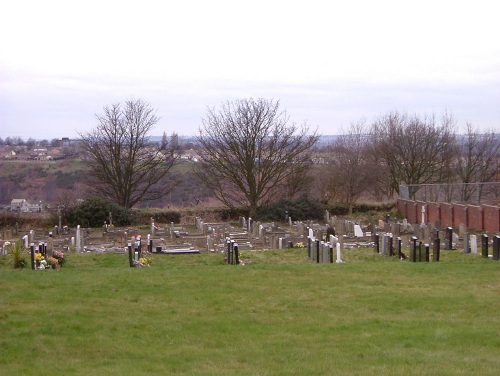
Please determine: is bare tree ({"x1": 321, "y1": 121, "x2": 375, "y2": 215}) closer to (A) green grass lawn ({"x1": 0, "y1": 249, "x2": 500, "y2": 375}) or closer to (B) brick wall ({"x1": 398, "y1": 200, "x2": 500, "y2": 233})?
(B) brick wall ({"x1": 398, "y1": 200, "x2": 500, "y2": 233})

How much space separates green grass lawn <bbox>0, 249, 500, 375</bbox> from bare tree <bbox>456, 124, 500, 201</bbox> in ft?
115

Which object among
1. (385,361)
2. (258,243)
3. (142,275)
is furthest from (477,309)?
(258,243)

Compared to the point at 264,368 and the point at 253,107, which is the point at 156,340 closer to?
the point at 264,368

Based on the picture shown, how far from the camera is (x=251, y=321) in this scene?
34.9 feet

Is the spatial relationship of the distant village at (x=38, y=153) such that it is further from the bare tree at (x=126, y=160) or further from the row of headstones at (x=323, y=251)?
the row of headstones at (x=323, y=251)

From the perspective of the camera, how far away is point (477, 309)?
38.5 feet

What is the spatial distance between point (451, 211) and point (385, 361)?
2871cm

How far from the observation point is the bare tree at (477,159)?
167 feet

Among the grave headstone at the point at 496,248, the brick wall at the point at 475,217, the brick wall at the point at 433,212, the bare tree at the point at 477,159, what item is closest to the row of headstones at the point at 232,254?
the grave headstone at the point at 496,248

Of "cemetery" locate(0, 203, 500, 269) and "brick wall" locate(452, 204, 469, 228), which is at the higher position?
"brick wall" locate(452, 204, 469, 228)

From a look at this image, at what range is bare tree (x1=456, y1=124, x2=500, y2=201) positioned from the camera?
50.8m

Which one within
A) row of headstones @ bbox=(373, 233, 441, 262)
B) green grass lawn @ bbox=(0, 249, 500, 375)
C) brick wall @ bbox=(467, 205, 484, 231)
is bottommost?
green grass lawn @ bbox=(0, 249, 500, 375)

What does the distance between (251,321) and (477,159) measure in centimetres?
4421

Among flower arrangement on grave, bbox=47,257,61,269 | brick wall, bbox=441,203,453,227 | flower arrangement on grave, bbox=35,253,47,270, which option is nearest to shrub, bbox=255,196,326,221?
brick wall, bbox=441,203,453,227
